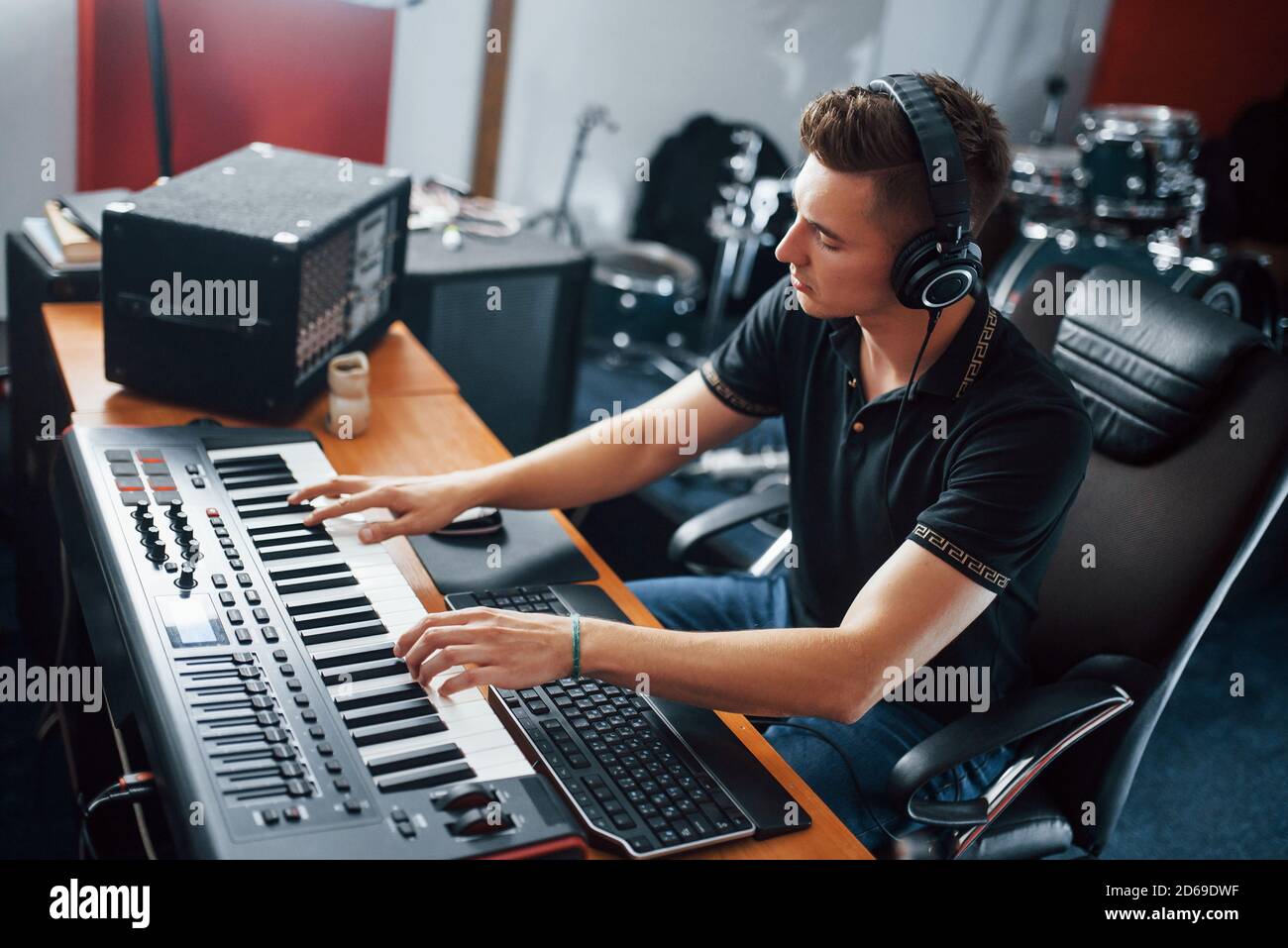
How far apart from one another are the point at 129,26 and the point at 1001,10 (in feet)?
12.3

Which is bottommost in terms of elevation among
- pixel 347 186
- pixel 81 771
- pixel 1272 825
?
pixel 1272 825

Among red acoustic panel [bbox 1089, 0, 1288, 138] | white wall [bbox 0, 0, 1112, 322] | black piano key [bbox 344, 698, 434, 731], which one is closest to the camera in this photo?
black piano key [bbox 344, 698, 434, 731]

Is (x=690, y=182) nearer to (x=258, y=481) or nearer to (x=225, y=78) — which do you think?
(x=225, y=78)

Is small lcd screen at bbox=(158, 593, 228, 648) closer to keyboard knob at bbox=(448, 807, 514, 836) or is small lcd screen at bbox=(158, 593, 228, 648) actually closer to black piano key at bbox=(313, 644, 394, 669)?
black piano key at bbox=(313, 644, 394, 669)

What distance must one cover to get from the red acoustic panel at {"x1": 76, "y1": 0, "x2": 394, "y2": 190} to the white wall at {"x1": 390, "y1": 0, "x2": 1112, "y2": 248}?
519 mm

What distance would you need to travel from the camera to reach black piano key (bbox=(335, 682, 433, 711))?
3.55 ft

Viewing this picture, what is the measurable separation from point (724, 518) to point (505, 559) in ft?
1.41

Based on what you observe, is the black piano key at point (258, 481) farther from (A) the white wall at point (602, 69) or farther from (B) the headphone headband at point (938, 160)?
(A) the white wall at point (602, 69)

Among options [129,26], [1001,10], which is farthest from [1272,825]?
[1001,10]

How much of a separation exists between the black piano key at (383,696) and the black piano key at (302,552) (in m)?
0.27

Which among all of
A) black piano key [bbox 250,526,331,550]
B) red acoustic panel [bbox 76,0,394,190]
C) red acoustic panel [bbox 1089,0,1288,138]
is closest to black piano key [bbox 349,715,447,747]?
black piano key [bbox 250,526,331,550]
